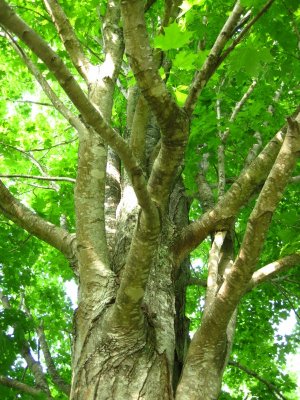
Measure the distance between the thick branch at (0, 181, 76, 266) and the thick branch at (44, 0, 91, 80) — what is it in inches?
46.7

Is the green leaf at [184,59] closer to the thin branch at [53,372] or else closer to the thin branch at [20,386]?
the thin branch at [20,386]

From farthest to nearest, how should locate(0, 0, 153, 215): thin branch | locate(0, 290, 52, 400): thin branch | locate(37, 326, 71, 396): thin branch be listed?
locate(0, 290, 52, 400): thin branch
locate(37, 326, 71, 396): thin branch
locate(0, 0, 153, 215): thin branch

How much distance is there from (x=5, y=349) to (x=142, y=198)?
266 cm

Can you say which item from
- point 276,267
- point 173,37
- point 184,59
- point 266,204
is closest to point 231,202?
point 276,267

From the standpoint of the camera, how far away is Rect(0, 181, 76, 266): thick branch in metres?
2.87

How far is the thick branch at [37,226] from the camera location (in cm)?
287

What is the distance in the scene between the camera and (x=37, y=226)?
2939 millimetres

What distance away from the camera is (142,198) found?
5.73 ft

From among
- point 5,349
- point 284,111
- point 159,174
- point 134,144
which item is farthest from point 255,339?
point 159,174

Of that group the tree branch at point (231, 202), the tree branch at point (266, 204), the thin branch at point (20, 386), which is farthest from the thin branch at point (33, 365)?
the tree branch at point (266, 204)

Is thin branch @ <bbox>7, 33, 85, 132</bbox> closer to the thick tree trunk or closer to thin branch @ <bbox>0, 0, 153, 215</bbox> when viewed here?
the thick tree trunk

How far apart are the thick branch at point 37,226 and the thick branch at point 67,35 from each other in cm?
119

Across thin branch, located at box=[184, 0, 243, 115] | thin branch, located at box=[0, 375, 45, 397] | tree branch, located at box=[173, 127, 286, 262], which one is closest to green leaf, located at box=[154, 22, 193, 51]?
thin branch, located at box=[184, 0, 243, 115]

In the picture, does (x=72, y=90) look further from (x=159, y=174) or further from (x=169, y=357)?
(x=169, y=357)
